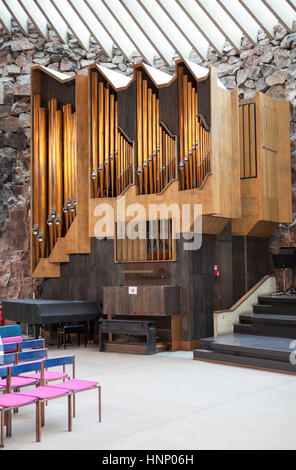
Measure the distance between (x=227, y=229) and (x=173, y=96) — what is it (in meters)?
2.78

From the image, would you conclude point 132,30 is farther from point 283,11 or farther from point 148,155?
point 148,155

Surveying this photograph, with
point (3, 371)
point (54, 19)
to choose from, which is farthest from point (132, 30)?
point (3, 371)

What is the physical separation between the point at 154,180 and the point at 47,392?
6.19 m

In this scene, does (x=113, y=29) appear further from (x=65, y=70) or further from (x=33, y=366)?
(x=33, y=366)

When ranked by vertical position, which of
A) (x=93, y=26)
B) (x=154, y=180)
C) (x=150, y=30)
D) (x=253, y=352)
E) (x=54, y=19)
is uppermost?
(x=54, y=19)

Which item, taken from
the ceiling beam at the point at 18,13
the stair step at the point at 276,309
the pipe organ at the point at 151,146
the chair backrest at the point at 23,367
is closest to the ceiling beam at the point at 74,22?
the ceiling beam at the point at 18,13

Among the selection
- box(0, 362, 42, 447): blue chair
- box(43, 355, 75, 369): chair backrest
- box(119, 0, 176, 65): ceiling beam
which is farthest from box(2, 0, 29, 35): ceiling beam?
box(0, 362, 42, 447): blue chair

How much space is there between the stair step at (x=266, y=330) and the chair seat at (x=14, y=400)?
5.63m

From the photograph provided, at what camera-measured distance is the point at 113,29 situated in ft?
45.4

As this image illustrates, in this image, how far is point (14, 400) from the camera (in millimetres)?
4941

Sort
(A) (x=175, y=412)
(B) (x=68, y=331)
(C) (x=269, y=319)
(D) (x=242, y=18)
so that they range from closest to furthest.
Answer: (A) (x=175, y=412), (C) (x=269, y=319), (B) (x=68, y=331), (D) (x=242, y=18)

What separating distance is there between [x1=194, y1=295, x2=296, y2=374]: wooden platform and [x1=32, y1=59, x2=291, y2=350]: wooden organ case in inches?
33.4

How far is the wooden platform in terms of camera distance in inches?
327

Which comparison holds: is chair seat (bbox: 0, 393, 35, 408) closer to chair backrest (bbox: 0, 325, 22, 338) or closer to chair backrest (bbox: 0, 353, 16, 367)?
chair backrest (bbox: 0, 353, 16, 367)
